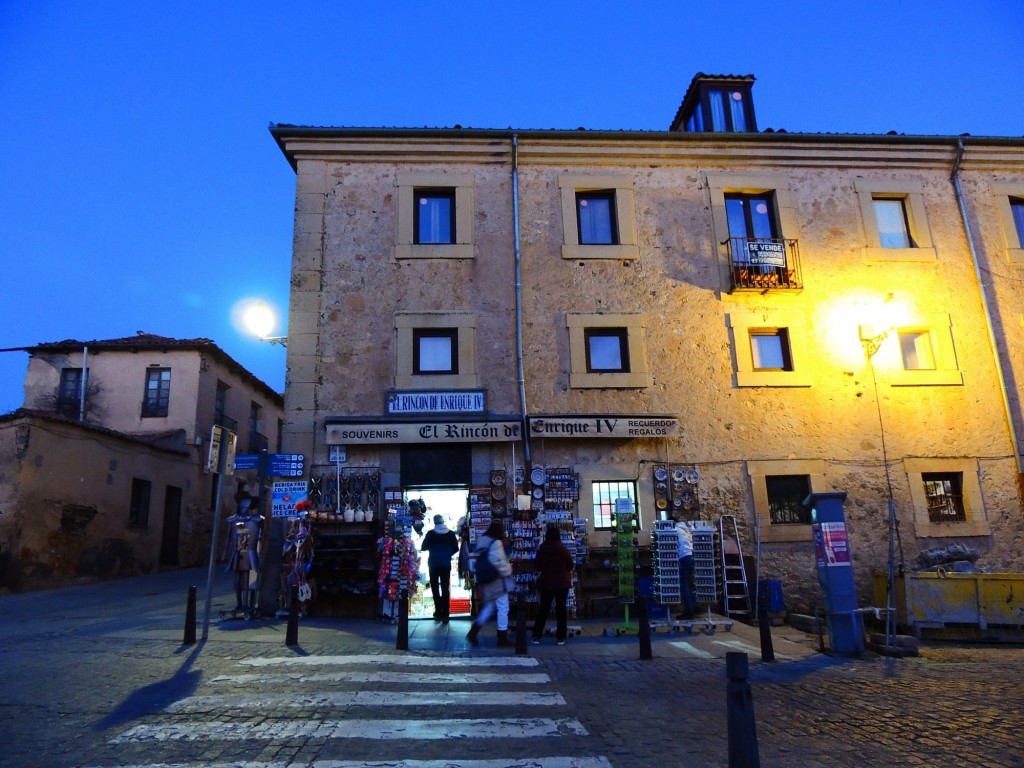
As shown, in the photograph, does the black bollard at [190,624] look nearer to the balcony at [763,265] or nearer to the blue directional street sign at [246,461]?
the blue directional street sign at [246,461]

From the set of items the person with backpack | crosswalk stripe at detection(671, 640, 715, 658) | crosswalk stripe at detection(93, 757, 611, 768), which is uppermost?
the person with backpack

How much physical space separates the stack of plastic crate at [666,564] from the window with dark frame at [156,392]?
18.9m

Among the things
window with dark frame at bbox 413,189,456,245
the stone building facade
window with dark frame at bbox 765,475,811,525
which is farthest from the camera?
window with dark frame at bbox 413,189,456,245

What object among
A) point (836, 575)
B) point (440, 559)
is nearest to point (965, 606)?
point (836, 575)

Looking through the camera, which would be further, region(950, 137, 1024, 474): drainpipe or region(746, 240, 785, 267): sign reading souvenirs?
region(746, 240, 785, 267): sign reading souvenirs

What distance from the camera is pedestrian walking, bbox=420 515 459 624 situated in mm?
11828

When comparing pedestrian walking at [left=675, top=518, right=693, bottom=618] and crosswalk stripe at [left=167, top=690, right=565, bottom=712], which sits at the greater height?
pedestrian walking at [left=675, top=518, right=693, bottom=618]

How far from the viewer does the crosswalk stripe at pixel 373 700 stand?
20.0 ft

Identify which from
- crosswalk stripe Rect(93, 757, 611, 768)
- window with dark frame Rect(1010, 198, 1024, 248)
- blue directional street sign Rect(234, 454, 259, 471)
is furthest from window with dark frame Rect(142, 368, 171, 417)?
window with dark frame Rect(1010, 198, 1024, 248)

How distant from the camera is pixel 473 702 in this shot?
623cm

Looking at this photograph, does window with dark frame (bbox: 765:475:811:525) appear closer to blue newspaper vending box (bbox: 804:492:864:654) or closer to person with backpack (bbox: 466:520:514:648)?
blue newspaper vending box (bbox: 804:492:864:654)

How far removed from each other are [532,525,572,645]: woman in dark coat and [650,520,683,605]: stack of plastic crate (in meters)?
A: 2.80

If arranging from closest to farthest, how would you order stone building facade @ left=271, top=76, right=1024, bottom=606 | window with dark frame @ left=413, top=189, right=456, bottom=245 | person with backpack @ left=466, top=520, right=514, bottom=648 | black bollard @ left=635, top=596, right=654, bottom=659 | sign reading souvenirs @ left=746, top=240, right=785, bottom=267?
black bollard @ left=635, top=596, right=654, bottom=659
person with backpack @ left=466, top=520, right=514, bottom=648
stone building facade @ left=271, top=76, right=1024, bottom=606
sign reading souvenirs @ left=746, top=240, right=785, bottom=267
window with dark frame @ left=413, top=189, right=456, bottom=245

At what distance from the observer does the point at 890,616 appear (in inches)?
365
